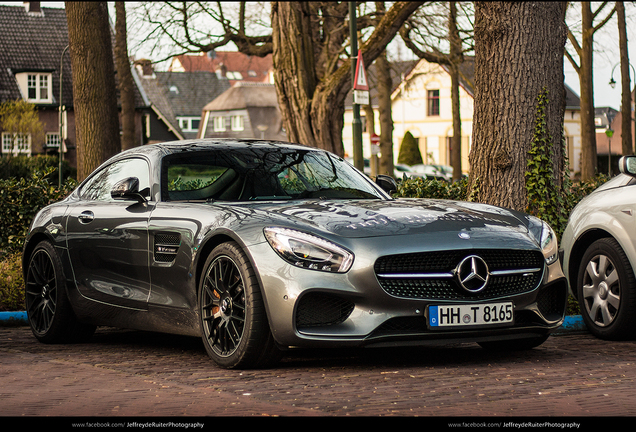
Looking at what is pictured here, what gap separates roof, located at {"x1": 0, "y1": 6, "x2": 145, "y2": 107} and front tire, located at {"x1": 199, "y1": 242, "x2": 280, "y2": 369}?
4958 cm

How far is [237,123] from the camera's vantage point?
74.8 metres

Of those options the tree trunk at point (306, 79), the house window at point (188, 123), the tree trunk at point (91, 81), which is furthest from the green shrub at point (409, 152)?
the tree trunk at point (91, 81)

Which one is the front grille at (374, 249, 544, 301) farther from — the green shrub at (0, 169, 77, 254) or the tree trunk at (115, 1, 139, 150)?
the tree trunk at (115, 1, 139, 150)

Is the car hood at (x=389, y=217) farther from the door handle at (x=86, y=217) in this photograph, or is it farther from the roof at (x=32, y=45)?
the roof at (x=32, y=45)

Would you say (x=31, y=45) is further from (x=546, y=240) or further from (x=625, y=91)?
(x=546, y=240)

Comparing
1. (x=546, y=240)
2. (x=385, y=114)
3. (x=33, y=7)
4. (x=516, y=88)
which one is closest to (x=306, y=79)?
(x=516, y=88)

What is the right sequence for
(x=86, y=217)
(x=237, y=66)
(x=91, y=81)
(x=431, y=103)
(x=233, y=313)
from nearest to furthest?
(x=233, y=313) → (x=86, y=217) → (x=91, y=81) → (x=431, y=103) → (x=237, y=66)

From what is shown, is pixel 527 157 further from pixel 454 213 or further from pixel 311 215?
pixel 311 215

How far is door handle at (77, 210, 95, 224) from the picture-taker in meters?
7.34

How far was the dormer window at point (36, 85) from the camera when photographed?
2093 inches

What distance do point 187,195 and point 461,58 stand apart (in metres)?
18.5

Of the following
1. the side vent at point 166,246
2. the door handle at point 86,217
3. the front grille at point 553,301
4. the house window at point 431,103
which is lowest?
the front grille at point 553,301

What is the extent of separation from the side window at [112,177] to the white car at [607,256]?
3.44m

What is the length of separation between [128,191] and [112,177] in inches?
36.5
